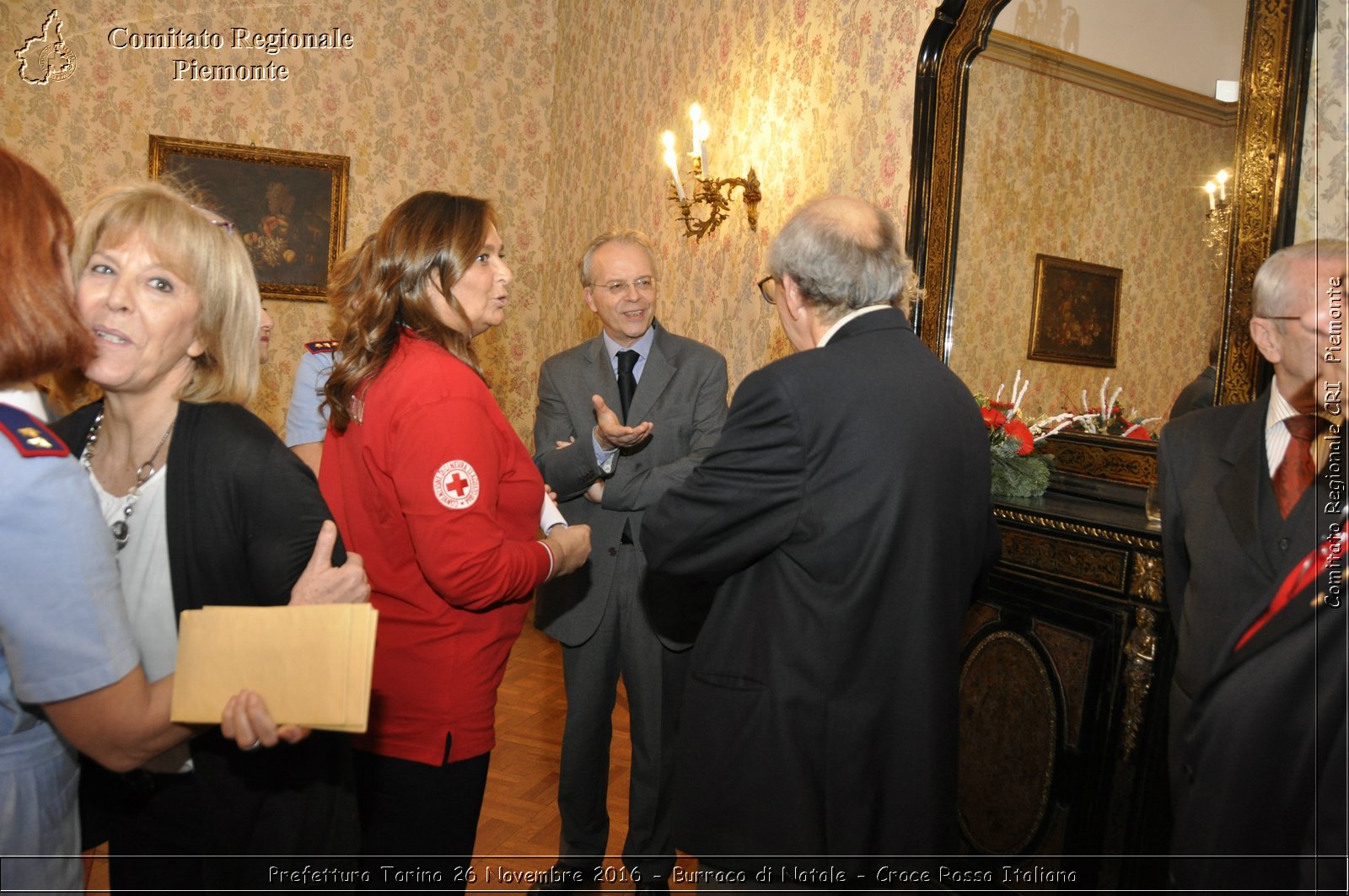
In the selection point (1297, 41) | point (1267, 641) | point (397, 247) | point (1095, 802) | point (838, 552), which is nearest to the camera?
point (1267, 641)

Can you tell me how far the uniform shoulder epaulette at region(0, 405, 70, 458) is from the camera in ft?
3.52

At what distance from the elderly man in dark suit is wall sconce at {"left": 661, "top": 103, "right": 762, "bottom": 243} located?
10.6 feet

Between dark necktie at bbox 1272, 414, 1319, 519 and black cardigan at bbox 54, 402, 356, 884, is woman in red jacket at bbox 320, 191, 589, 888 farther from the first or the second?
dark necktie at bbox 1272, 414, 1319, 519

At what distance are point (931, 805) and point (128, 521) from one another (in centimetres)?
143

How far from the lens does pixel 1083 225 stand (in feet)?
9.46

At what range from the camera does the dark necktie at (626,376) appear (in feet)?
10.2

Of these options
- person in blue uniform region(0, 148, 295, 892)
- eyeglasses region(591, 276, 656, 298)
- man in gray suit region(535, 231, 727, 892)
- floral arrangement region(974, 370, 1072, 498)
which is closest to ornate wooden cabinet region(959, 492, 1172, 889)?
floral arrangement region(974, 370, 1072, 498)

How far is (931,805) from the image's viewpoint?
1.69 m

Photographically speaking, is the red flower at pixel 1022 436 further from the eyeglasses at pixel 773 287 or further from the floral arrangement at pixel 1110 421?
the eyeglasses at pixel 773 287

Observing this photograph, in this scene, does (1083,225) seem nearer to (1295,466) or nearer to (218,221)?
(1295,466)

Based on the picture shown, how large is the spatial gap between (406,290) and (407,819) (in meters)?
1.03

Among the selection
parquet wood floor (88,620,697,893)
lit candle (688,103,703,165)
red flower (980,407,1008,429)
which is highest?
lit candle (688,103,703,165)

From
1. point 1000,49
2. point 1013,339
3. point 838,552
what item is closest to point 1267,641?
point 838,552

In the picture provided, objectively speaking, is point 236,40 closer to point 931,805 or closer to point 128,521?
point 128,521
